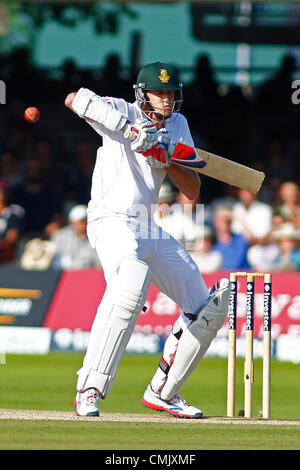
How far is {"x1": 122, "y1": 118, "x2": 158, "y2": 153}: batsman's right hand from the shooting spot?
5.50 meters

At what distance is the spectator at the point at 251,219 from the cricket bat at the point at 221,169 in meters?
5.58

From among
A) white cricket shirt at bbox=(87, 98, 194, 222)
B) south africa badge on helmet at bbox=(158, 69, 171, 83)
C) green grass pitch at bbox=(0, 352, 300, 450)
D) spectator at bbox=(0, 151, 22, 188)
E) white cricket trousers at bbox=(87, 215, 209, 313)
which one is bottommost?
green grass pitch at bbox=(0, 352, 300, 450)

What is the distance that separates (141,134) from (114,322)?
101cm

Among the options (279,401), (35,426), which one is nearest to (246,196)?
(279,401)

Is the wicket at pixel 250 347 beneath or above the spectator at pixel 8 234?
above

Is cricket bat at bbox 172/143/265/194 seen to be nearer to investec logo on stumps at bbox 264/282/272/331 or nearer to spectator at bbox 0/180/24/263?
investec logo on stumps at bbox 264/282/272/331

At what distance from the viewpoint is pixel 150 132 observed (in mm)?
5520

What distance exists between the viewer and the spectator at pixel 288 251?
36.6 ft

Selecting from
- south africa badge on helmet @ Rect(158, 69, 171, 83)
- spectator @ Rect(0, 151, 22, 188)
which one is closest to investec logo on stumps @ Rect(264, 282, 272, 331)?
south africa badge on helmet @ Rect(158, 69, 171, 83)

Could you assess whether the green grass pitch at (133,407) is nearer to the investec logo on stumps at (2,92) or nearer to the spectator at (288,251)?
the spectator at (288,251)

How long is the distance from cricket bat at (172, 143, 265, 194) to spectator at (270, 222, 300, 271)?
198 inches

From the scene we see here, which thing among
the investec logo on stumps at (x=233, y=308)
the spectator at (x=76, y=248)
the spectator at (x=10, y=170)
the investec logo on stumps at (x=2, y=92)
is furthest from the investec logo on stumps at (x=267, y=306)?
the investec logo on stumps at (x=2, y=92)

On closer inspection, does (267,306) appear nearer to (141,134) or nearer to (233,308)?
(233,308)
